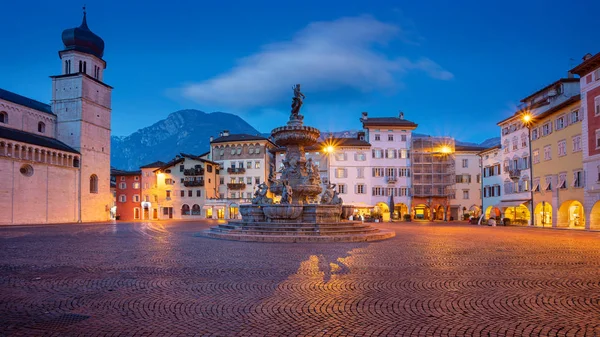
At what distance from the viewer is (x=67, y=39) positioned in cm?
6159

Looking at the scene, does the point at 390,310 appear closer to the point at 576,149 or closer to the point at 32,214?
the point at 576,149

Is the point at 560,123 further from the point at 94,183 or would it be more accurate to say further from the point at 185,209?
the point at 94,183

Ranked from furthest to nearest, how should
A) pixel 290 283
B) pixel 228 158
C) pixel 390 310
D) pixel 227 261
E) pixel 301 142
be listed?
pixel 228 158
pixel 301 142
pixel 227 261
pixel 290 283
pixel 390 310

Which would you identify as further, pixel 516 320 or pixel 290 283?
pixel 290 283

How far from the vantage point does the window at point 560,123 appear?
127 ft

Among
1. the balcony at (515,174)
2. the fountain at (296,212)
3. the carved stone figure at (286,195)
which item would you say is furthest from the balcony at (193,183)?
the carved stone figure at (286,195)

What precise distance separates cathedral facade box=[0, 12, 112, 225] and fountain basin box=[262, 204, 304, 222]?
3815cm

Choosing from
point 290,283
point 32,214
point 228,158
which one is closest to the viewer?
point 290,283

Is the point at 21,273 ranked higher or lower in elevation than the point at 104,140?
lower

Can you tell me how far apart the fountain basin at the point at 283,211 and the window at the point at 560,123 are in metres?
29.7

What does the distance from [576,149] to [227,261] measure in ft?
116

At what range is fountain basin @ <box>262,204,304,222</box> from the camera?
21484 millimetres

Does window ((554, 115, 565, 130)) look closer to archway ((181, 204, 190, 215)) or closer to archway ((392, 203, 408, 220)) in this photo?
archway ((392, 203, 408, 220))

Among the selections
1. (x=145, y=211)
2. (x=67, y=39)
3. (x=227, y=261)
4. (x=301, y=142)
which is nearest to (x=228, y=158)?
(x=145, y=211)
